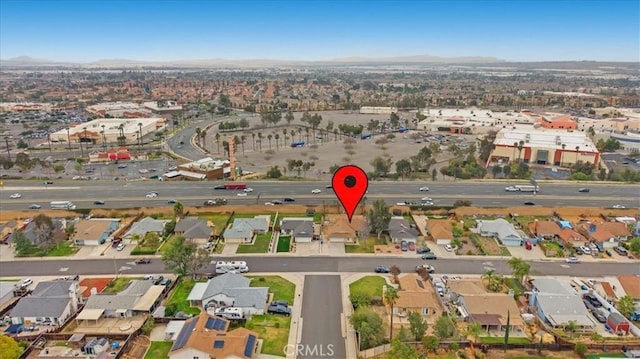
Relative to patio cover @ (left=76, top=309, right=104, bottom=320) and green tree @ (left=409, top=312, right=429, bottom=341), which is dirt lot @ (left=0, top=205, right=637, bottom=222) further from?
green tree @ (left=409, top=312, right=429, bottom=341)

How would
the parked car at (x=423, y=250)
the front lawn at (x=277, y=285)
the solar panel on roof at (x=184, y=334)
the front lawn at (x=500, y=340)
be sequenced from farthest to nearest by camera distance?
1. the parked car at (x=423, y=250)
2. the front lawn at (x=277, y=285)
3. the front lawn at (x=500, y=340)
4. the solar panel on roof at (x=184, y=334)

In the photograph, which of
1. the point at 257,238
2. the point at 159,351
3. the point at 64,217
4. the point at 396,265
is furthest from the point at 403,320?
the point at 64,217

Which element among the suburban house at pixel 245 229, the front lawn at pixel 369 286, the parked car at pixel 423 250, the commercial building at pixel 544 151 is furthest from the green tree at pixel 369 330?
the commercial building at pixel 544 151

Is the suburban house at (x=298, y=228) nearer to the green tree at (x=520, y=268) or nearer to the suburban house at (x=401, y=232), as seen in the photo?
the suburban house at (x=401, y=232)

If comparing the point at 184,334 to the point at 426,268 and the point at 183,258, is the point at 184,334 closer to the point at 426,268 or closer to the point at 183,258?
the point at 183,258

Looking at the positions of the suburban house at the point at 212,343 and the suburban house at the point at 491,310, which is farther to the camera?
the suburban house at the point at 491,310

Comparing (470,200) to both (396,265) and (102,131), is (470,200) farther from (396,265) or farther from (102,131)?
(102,131)
